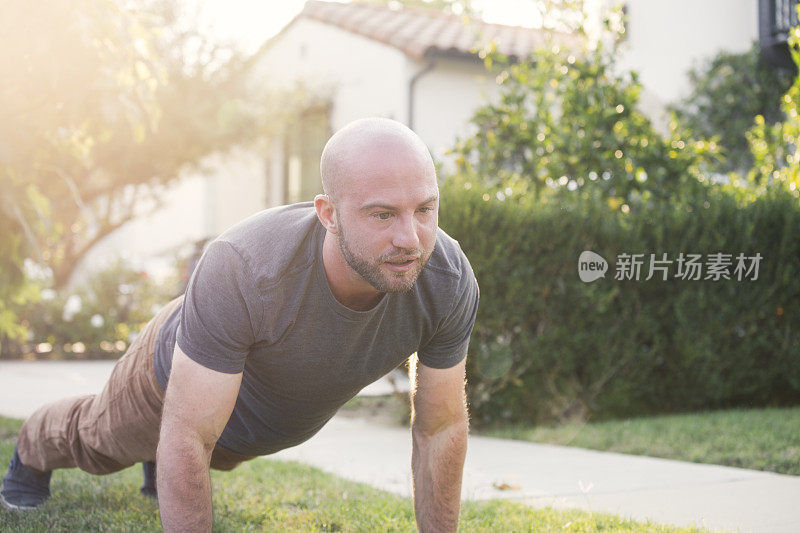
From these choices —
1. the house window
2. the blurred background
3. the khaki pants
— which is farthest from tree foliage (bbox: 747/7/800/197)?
the house window

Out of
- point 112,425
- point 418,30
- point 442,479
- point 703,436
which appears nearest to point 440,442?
point 442,479

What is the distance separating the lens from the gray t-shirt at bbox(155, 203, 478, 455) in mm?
2443

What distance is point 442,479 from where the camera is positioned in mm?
2877

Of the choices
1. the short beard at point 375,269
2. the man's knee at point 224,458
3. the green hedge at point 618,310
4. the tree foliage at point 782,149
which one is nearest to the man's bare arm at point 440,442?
the short beard at point 375,269

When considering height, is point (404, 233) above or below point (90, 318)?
above

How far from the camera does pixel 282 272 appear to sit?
2.51 meters

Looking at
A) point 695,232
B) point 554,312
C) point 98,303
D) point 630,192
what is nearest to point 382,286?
point 554,312

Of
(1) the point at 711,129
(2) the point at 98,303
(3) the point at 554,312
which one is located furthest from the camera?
(1) the point at 711,129

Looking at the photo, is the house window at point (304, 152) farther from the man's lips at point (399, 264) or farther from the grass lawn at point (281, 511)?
the man's lips at point (399, 264)

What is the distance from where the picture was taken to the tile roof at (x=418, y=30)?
12.7m

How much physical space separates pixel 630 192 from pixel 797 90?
5.63 feet

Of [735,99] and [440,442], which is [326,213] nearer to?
[440,442]

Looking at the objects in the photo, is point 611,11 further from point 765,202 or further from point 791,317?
point 791,317

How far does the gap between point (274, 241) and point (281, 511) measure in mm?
1675
